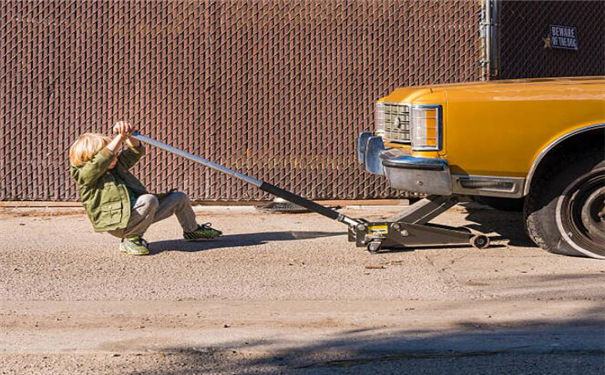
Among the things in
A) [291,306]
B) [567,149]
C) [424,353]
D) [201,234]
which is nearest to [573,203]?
[567,149]

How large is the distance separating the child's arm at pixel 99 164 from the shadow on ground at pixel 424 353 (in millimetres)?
2549

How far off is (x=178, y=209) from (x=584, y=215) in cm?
344

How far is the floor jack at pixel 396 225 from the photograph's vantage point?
750 cm

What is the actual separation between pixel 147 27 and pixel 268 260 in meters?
3.64

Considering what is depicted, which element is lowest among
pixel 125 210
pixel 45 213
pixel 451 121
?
pixel 45 213

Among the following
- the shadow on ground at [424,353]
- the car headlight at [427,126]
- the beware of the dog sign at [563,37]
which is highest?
the beware of the dog sign at [563,37]

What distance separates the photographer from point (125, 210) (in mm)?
7250

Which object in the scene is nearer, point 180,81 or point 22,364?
point 22,364

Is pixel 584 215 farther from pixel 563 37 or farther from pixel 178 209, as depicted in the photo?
pixel 563 37

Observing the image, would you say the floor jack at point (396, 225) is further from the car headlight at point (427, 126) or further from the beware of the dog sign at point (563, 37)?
the beware of the dog sign at point (563, 37)

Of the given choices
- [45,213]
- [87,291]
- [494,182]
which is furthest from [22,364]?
[45,213]

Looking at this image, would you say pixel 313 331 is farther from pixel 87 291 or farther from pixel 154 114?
pixel 154 114

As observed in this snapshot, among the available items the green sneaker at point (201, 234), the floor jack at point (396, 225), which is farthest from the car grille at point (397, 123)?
the green sneaker at point (201, 234)

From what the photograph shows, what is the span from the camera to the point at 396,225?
296 inches
